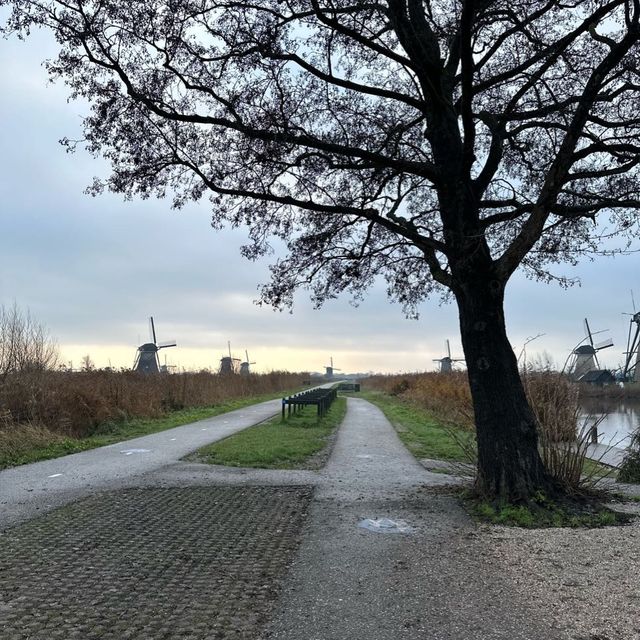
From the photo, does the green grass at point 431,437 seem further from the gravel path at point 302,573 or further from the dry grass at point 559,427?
the gravel path at point 302,573

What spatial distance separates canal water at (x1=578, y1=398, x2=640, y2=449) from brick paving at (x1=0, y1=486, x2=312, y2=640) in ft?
17.0

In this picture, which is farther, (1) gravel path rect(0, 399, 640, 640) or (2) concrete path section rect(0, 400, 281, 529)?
(2) concrete path section rect(0, 400, 281, 529)

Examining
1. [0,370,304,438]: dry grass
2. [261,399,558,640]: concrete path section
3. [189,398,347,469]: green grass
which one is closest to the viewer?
[261,399,558,640]: concrete path section

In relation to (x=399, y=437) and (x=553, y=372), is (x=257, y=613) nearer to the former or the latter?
(x=553, y=372)

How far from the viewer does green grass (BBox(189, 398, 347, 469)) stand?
1101 cm

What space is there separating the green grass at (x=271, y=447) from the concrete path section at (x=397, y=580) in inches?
115

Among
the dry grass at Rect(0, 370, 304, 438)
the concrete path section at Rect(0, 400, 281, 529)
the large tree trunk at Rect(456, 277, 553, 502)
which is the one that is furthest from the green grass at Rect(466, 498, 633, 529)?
the dry grass at Rect(0, 370, 304, 438)

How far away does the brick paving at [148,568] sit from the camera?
393 centimetres

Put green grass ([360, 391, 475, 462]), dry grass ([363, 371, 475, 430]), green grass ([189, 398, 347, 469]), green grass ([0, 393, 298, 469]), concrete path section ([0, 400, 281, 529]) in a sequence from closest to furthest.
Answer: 1. concrete path section ([0, 400, 281, 529])
2. green grass ([189, 398, 347, 469])
3. green grass ([0, 393, 298, 469])
4. green grass ([360, 391, 475, 462])
5. dry grass ([363, 371, 475, 430])

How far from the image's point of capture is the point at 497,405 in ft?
24.5

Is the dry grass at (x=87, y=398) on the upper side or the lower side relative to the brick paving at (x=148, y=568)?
upper

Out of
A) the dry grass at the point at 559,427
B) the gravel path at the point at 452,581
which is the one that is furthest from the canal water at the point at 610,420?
the gravel path at the point at 452,581

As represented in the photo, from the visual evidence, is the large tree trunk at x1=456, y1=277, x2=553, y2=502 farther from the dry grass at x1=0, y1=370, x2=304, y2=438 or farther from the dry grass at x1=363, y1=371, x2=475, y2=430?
the dry grass at x1=0, y1=370, x2=304, y2=438

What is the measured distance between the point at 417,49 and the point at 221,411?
2056cm
